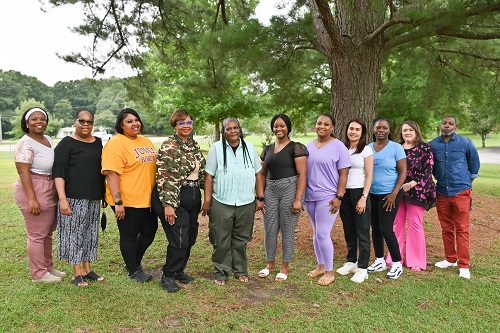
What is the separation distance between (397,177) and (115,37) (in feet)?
18.3

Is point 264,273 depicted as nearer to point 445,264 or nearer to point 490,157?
point 445,264

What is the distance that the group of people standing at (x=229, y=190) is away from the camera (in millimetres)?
3516

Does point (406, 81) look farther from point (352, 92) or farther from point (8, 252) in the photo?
point (8, 252)

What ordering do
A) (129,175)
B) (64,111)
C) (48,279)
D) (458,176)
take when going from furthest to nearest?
(64,111), (458,176), (48,279), (129,175)

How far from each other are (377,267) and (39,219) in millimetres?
3561

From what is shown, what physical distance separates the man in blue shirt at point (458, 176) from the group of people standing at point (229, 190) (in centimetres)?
1

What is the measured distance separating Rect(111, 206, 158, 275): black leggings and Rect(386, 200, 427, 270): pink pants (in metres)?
2.77

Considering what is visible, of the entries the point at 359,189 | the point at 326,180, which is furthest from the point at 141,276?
the point at 359,189

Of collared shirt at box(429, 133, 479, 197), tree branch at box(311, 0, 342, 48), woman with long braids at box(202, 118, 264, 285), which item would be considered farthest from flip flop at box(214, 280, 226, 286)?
tree branch at box(311, 0, 342, 48)

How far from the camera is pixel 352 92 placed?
5617 millimetres

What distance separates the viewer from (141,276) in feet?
12.7

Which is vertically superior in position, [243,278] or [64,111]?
[64,111]

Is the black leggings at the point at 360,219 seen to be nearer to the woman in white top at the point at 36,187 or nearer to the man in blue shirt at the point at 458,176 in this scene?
the man in blue shirt at the point at 458,176

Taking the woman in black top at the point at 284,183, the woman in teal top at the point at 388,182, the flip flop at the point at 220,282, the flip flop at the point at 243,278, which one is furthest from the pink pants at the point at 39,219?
the woman in teal top at the point at 388,182
